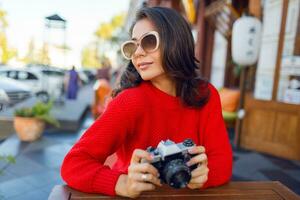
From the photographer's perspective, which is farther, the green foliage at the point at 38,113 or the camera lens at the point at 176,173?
the green foliage at the point at 38,113

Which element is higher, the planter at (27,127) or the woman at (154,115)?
the woman at (154,115)

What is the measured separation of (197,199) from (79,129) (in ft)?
18.9

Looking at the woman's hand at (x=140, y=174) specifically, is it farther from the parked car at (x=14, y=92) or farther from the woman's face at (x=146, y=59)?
the parked car at (x=14, y=92)

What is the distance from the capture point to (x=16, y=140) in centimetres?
525

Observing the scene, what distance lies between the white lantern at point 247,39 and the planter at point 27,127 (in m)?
3.58

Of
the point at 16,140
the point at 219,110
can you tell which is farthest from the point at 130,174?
the point at 16,140

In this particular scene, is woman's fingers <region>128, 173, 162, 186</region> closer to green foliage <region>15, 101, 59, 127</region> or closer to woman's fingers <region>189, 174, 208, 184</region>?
woman's fingers <region>189, 174, 208, 184</region>

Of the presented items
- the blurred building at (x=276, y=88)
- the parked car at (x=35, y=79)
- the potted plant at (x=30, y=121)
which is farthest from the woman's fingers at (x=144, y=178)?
the parked car at (x=35, y=79)

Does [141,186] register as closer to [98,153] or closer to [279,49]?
[98,153]

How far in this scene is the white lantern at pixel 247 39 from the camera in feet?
15.8

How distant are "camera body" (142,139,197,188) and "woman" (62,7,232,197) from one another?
0.14 m

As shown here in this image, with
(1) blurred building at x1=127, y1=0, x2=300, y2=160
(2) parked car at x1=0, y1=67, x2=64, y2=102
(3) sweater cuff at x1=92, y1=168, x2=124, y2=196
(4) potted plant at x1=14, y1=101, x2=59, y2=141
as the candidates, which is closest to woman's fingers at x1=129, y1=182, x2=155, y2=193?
(3) sweater cuff at x1=92, y1=168, x2=124, y2=196

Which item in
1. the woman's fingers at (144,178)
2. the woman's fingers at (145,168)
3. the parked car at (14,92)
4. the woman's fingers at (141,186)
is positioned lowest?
the parked car at (14,92)

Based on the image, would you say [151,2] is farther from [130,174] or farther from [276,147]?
[130,174]
